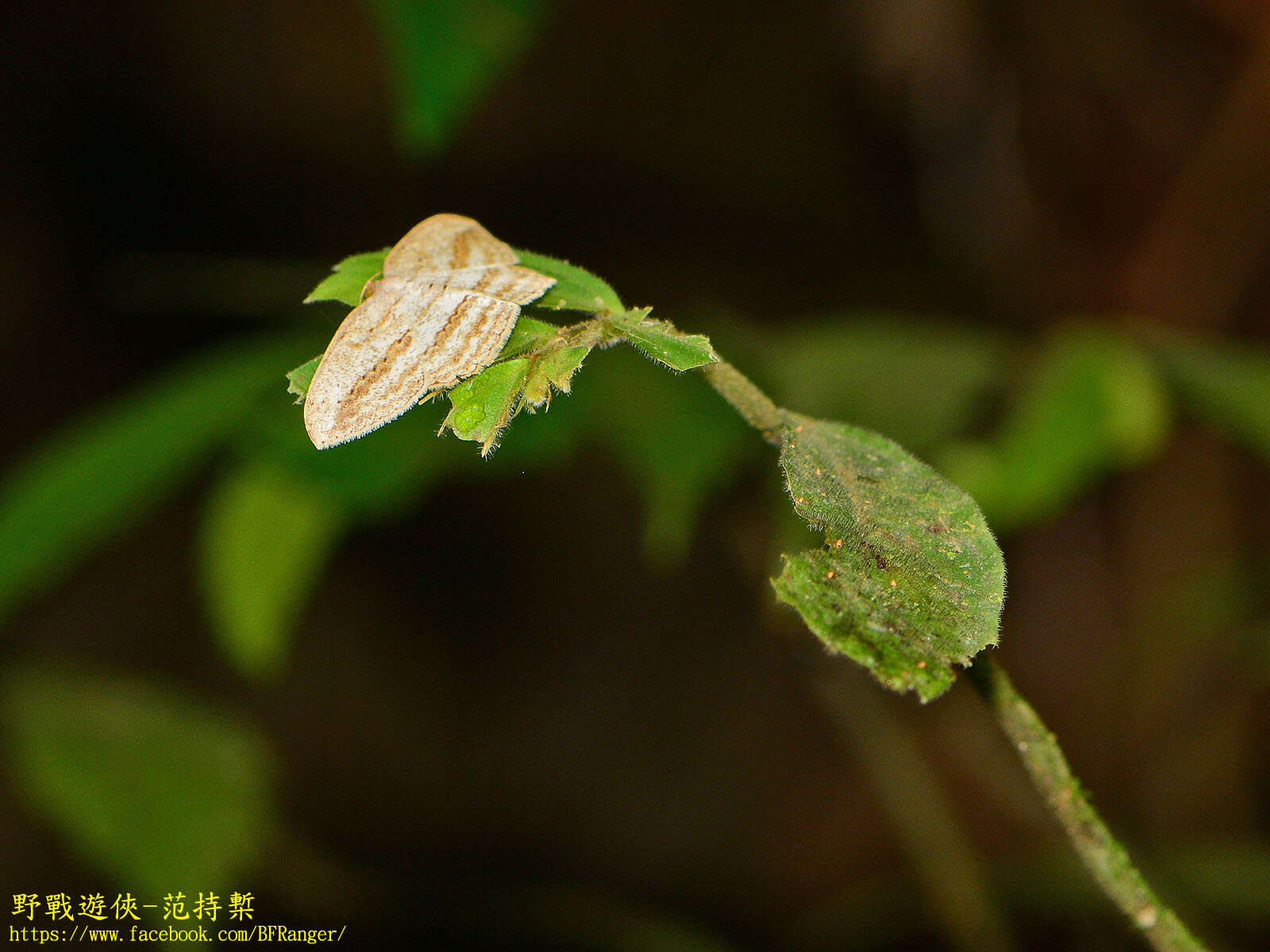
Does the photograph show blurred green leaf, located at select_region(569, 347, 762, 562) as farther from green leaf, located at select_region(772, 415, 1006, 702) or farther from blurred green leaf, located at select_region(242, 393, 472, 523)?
green leaf, located at select_region(772, 415, 1006, 702)

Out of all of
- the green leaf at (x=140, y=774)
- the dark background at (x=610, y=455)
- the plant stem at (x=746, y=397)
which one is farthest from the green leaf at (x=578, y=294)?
the dark background at (x=610, y=455)

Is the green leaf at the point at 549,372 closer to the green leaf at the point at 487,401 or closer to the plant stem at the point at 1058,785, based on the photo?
the green leaf at the point at 487,401

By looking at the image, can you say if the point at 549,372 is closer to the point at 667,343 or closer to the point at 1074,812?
the point at 667,343

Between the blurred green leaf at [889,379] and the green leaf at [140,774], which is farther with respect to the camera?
the green leaf at [140,774]

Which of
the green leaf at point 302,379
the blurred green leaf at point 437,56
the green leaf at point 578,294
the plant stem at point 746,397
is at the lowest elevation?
the plant stem at point 746,397

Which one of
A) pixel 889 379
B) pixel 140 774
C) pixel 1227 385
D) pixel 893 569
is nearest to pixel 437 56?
pixel 889 379

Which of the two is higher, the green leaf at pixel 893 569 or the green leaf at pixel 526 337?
the green leaf at pixel 526 337
